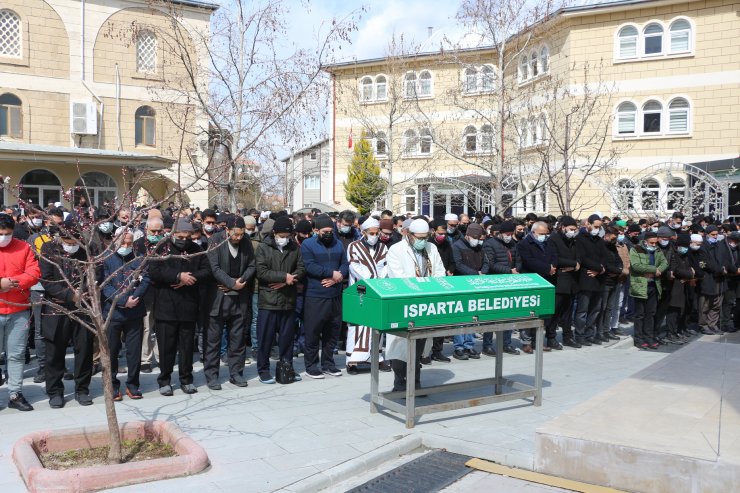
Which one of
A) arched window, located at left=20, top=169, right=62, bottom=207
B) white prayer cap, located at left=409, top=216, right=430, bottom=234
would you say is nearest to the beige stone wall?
arched window, located at left=20, top=169, right=62, bottom=207

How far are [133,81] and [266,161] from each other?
17.0 m

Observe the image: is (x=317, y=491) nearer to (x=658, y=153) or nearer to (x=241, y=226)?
(x=241, y=226)

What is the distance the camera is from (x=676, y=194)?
25391 millimetres

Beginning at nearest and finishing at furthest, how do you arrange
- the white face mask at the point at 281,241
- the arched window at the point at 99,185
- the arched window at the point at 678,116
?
the white face mask at the point at 281,241
the arched window at the point at 678,116
the arched window at the point at 99,185

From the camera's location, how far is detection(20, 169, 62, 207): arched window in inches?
1070

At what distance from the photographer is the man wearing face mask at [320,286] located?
30.0ft

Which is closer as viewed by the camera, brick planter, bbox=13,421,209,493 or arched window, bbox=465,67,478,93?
brick planter, bbox=13,421,209,493

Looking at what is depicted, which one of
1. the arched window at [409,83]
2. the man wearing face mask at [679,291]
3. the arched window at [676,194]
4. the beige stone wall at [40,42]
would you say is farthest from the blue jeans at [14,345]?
the beige stone wall at [40,42]

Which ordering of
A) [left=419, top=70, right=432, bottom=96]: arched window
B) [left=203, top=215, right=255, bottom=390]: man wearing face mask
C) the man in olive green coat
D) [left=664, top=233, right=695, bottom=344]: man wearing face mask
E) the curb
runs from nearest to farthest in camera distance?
the curb < [left=203, top=215, right=255, bottom=390]: man wearing face mask < the man in olive green coat < [left=664, top=233, right=695, bottom=344]: man wearing face mask < [left=419, top=70, right=432, bottom=96]: arched window

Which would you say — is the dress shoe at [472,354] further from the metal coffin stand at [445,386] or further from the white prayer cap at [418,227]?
the white prayer cap at [418,227]

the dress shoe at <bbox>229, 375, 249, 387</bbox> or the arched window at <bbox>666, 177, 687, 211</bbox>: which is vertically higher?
the arched window at <bbox>666, 177, 687, 211</bbox>

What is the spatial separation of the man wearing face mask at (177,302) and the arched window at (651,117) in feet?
79.8

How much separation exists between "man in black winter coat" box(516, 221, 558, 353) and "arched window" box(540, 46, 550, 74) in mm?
19805

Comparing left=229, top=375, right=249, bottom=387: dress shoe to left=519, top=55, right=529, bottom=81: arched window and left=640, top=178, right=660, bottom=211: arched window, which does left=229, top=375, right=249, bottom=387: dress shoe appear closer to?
left=640, top=178, right=660, bottom=211: arched window
